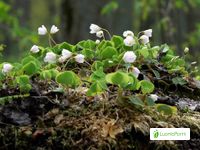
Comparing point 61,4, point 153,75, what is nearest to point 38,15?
point 61,4

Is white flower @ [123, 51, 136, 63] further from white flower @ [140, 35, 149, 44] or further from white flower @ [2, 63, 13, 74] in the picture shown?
white flower @ [2, 63, 13, 74]

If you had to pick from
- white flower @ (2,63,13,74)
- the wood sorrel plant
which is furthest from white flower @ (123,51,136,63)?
white flower @ (2,63,13,74)

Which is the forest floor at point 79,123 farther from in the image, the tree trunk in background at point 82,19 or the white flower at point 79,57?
the tree trunk in background at point 82,19

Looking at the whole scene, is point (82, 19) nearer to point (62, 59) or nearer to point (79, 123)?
point (62, 59)

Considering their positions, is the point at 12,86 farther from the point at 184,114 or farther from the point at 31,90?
the point at 184,114

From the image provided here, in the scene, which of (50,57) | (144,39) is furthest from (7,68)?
(144,39)

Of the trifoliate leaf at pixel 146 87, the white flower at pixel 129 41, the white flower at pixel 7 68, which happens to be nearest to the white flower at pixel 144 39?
the white flower at pixel 129 41

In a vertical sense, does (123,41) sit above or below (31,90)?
above
